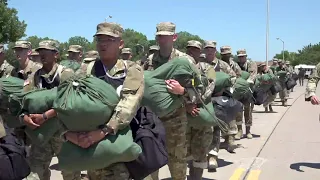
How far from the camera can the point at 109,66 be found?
383cm

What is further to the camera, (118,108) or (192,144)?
(192,144)

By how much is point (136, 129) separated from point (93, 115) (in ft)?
2.09

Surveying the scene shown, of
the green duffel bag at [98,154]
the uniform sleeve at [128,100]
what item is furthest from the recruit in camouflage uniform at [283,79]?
the green duffel bag at [98,154]

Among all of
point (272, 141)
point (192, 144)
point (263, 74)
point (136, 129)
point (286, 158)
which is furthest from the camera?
point (263, 74)

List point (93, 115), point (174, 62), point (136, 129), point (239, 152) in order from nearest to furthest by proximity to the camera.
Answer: point (93, 115)
point (136, 129)
point (174, 62)
point (239, 152)

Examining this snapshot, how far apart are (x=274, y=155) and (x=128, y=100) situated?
5.92 metres

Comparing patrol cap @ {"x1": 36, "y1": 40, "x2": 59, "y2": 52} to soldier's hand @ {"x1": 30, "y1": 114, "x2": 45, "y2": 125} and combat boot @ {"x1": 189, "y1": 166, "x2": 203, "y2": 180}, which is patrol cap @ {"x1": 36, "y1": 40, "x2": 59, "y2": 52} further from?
combat boot @ {"x1": 189, "y1": 166, "x2": 203, "y2": 180}

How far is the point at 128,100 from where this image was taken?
340 cm

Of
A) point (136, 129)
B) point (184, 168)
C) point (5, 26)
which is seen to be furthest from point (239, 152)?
point (5, 26)

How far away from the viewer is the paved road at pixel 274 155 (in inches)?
284

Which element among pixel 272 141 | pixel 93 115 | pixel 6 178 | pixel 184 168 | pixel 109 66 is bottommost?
pixel 272 141

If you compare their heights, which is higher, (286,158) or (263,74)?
(263,74)

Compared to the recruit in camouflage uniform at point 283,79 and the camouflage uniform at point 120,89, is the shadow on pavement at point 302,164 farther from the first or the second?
the recruit in camouflage uniform at point 283,79

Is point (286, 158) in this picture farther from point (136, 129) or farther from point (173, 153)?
point (136, 129)
